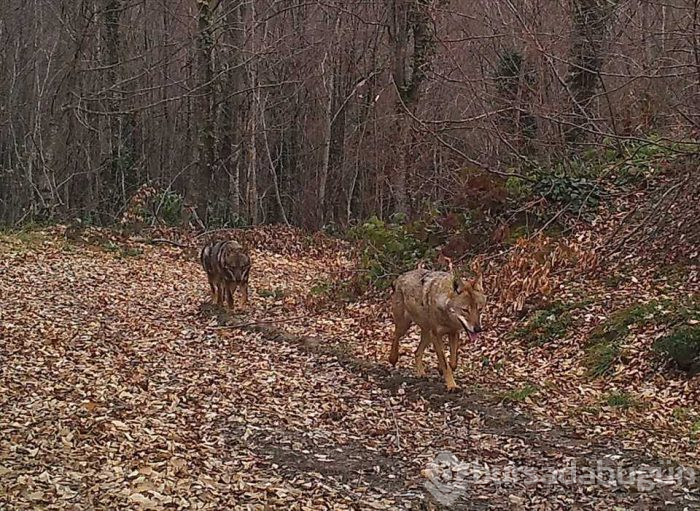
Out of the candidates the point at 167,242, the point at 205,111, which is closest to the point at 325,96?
the point at 205,111

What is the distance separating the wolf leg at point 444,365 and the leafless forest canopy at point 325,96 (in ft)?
13.8

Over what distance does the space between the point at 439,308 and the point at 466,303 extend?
37 centimetres

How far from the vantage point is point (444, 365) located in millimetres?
8875

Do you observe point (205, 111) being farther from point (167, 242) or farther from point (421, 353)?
point (421, 353)

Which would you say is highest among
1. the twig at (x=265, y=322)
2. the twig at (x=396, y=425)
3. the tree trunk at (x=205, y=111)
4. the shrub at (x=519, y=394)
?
the tree trunk at (x=205, y=111)

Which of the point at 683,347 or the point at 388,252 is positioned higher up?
the point at 683,347

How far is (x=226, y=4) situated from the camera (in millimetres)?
24500

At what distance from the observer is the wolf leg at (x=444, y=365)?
8.77 m

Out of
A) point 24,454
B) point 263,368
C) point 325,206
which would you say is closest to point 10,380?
point 24,454

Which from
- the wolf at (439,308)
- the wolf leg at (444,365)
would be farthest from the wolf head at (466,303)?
the wolf leg at (444,365)

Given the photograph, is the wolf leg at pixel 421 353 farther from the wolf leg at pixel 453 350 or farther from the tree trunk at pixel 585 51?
the tree trunk at pixel 585 51

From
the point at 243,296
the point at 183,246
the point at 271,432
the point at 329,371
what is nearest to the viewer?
the point at 271,432

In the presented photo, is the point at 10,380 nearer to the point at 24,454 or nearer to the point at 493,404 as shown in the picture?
the point at 24,454

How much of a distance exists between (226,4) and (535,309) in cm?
1646
